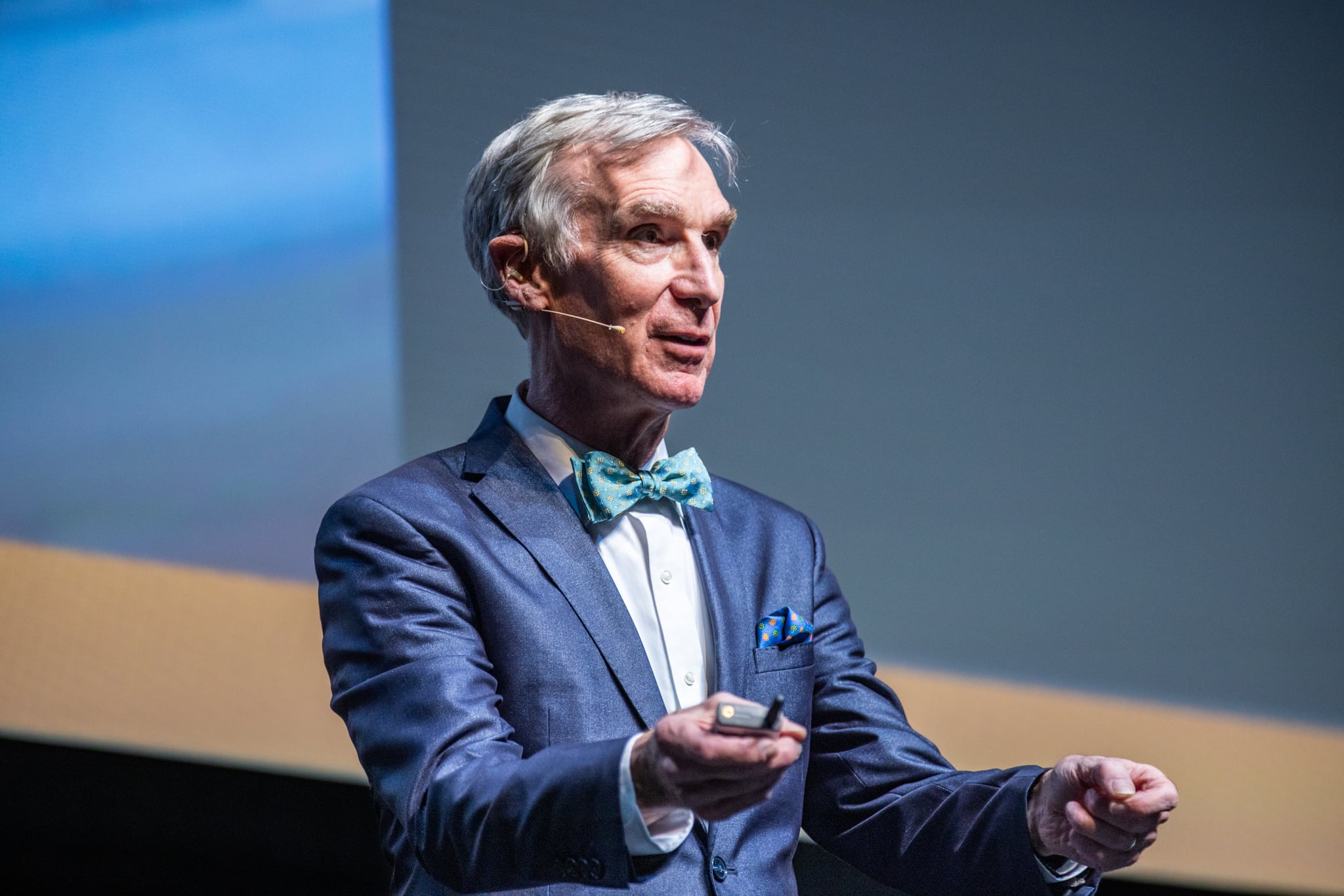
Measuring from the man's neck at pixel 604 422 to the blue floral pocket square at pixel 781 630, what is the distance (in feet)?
0.97

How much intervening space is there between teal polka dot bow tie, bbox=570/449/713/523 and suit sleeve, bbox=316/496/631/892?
0.22m

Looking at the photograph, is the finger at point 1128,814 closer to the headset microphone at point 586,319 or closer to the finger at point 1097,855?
the finger at point 1097,855

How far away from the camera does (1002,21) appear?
289 cm

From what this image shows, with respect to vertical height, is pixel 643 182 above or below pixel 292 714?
above

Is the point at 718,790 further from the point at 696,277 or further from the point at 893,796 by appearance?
the point at 696,277

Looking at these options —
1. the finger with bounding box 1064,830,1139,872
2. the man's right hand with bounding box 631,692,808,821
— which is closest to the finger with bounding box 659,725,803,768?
the man's right hand with bounding box 631,692,808,821

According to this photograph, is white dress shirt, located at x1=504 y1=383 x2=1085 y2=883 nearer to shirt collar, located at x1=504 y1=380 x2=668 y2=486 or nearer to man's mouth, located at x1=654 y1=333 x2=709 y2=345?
shirt collar, located at x1=504 y1=380 x2=668 y2=486

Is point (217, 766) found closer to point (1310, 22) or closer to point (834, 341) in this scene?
point (834, 341)

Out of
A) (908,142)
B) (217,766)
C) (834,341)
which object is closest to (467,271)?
(834,341)

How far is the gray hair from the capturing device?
1.71m

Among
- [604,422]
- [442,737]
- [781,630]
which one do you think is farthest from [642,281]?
[442,737]

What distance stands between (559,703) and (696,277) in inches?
23.8

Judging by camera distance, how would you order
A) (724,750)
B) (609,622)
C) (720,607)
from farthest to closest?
1. (720,607)
2. (609,622)
3. (724,750)

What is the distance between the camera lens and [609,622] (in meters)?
1.53
